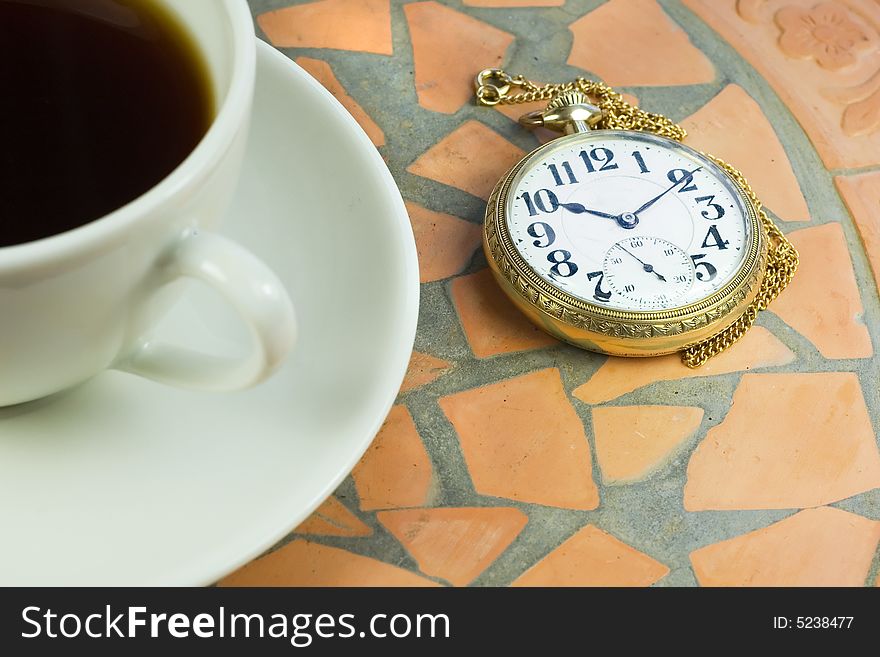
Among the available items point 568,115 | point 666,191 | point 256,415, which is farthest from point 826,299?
point 256,415

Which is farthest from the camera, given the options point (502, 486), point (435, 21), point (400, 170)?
point (435, 21)

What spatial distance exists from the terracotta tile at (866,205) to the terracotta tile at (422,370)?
38 centimetres

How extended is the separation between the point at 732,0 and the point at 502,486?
607 mm

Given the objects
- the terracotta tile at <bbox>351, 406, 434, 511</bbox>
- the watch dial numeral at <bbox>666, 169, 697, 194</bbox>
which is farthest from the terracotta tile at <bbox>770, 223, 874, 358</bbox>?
the terracotta tile at <bbox>351, 406, 434, 511</bbox>

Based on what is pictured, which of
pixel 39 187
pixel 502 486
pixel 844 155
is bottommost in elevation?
pixel 502 486

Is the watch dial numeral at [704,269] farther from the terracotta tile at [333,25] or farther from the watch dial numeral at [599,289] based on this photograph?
the terracotta tile at [333,25]

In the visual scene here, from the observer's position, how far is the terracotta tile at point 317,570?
0.65m

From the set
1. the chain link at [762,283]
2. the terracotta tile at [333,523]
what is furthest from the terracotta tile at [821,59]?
the terracotta tile at [333,523]

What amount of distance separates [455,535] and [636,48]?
1.80 ft

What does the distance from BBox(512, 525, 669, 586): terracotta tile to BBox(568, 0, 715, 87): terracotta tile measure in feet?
1.55

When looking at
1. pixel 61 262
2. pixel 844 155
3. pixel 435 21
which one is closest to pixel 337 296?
pixel 61 262

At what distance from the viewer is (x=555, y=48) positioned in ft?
3.18

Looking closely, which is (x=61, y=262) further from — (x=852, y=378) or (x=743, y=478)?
(x=852, y=378)
